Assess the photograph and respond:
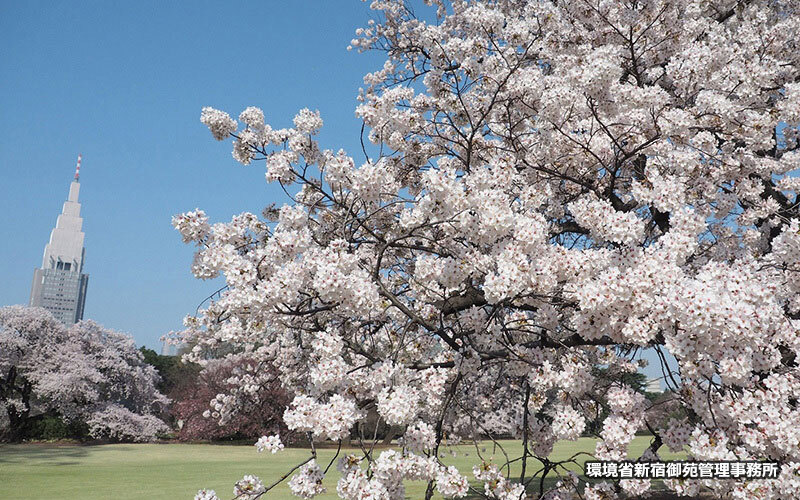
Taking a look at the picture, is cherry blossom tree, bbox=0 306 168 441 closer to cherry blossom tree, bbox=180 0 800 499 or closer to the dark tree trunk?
the dark tree trunk

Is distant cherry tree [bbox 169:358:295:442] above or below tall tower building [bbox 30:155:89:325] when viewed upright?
below

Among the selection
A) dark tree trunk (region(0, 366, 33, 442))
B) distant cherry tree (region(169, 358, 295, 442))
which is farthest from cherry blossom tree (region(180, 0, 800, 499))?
dark tree trunk (region(0, 366, 33, 442))

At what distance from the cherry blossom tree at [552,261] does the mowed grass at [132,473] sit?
1.61 metres

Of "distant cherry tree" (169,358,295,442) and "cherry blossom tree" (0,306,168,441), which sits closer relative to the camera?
"cherry blossom tree" (0,306,168,441)

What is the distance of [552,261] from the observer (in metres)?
4.09

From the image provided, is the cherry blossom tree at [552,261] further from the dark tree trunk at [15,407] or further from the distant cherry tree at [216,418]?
the dark tree trunk at [15,407]

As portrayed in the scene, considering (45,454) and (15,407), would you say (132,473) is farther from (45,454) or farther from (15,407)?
(15,407)

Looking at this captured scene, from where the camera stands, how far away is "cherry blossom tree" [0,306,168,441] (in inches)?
807

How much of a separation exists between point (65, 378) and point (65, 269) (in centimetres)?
16297

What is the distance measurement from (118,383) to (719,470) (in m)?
23.2

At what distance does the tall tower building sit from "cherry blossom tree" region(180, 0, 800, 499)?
566 ft

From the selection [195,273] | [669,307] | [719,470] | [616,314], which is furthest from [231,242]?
[719,470]

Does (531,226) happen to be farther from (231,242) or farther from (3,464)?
(3,464)

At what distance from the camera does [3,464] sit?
43.4ft
